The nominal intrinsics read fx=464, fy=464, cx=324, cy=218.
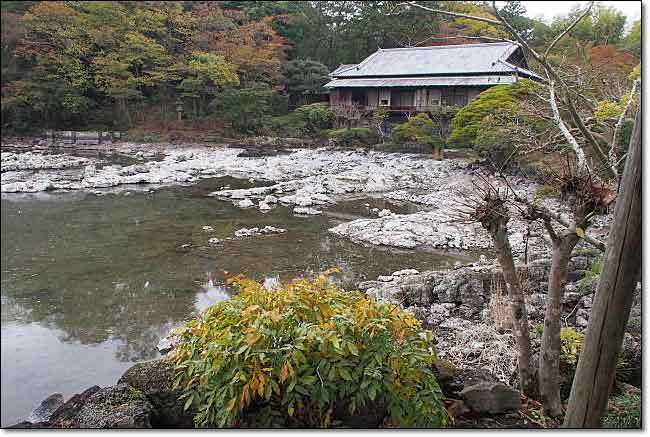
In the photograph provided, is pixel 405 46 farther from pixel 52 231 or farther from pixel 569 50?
pixel 52 231

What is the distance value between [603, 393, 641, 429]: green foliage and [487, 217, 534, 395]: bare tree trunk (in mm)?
321

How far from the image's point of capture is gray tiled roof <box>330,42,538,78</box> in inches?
169

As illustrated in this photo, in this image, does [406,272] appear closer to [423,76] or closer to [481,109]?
[481,109]

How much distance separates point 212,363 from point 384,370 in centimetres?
56

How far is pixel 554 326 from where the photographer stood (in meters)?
1.81

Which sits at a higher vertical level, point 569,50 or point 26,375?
point 569,50

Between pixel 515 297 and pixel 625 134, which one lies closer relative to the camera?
pixel 515 297

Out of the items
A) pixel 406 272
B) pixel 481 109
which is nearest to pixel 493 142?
pixel 481 109

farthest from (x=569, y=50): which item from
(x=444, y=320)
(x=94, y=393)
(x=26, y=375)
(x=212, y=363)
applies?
(x=26, y=375)

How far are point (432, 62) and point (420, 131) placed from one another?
684 mm

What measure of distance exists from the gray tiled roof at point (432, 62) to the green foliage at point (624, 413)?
3057 mm

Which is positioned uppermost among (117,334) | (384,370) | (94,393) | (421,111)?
(421,111)

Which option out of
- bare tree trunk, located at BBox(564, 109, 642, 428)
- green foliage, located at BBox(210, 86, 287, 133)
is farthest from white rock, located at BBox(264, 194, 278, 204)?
bare tree trunk, located at BBox(564, 109, 642, 428)

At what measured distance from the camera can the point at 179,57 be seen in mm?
3684
